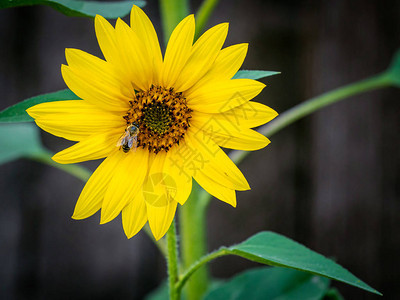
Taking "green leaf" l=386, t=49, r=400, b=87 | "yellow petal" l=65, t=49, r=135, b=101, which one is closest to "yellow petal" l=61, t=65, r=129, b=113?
"yellow petal" l=65, t=49, r=135, b=101

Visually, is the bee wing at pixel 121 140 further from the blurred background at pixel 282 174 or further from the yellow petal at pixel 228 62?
the blurred background at pixel 282 174

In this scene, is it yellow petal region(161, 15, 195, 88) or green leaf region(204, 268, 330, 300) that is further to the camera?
green leaf region(204, 268, 330, 300)

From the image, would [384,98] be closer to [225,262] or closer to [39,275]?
[225,262]

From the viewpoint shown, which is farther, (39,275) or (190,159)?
(39,275)

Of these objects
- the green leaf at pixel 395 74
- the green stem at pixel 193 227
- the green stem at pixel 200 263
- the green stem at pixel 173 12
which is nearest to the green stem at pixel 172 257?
the green stem at pixel 200 263

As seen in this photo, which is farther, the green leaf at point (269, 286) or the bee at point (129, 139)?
the green leaf at point (269, 286)

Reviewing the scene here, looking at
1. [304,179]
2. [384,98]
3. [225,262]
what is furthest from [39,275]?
[384,98]

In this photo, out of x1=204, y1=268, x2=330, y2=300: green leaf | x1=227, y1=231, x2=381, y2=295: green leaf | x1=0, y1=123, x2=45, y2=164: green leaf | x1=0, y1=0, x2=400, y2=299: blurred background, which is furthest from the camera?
x1=0, y1=0, x2=400, y2=299: blurred background

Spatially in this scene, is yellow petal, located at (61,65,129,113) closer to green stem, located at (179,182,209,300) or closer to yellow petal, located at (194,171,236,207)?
yellow petal, located at (194,171,236,207)
